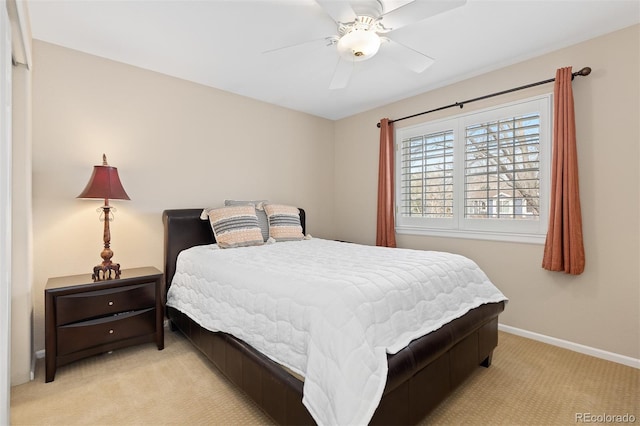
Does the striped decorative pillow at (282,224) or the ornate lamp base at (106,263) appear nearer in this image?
the ornate lamp base at (106,263)

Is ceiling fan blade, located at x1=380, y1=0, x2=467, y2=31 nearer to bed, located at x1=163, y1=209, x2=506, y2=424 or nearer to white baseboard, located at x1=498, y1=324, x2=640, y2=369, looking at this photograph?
bed, located at x1=163, y1=209, x2=506, y2=424

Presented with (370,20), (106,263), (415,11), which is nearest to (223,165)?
(106,263)

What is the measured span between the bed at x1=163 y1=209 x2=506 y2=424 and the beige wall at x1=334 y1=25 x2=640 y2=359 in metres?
0.82

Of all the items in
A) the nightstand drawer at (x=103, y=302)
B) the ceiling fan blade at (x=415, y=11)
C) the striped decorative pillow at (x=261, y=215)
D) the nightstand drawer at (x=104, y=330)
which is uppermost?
the ceiling fan blade at (x=415, y=11)

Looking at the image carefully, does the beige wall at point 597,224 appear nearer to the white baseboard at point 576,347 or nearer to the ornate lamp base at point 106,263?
the white baseboard at point 576,347

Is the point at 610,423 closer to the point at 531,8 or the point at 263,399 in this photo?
the point at 263,399

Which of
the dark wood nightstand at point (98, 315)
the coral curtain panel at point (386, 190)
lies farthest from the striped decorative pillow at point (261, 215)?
the coral curtain panel at point (386, 190)

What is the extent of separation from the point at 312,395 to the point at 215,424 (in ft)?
2.49

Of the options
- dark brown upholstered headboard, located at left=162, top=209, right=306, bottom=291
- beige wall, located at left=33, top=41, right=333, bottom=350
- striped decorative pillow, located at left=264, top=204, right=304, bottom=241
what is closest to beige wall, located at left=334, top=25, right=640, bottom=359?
striped decorative pillow, located at left=264, top=204, right=304, bottom=241

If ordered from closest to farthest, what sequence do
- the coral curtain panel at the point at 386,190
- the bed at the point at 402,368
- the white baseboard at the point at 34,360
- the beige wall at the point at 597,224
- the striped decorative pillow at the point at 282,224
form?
Answer: the bed at the point at 402,368 → the white baseboard at the point at 34,360 → the beige wall at the point at 597,224 → the striped decorative pillow at the point at 282,224 → the coral curtain panel at the point at 386,190

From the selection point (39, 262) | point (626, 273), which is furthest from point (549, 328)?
point (39, 262)

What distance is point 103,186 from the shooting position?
2.42 m

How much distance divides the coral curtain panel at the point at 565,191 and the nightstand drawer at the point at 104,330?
3351 mm

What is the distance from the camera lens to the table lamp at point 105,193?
2.39 metres
